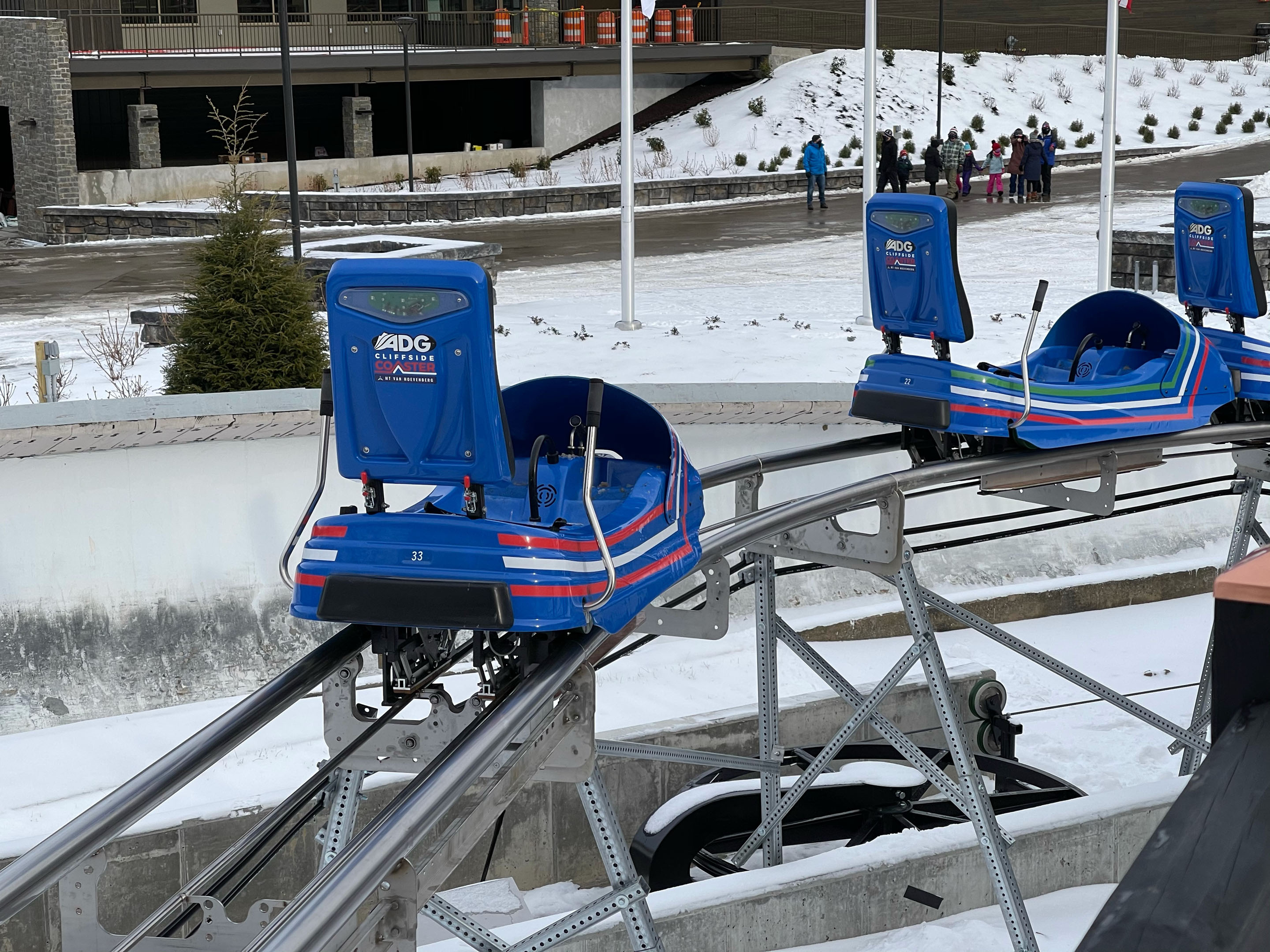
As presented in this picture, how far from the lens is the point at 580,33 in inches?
1359

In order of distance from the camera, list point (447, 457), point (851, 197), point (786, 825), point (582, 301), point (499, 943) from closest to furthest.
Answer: point (447, 457) < point (499, 943) < point (786, 825) < point (582, 301) < point (851, 197)

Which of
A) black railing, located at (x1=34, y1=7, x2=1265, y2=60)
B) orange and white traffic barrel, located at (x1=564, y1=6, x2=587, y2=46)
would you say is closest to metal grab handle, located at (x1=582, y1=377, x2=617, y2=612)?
black railing, located at (x1=34, y1=7, x2=1265, y2=60)

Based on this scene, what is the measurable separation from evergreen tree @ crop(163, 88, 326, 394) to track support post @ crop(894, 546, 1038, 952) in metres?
5.77

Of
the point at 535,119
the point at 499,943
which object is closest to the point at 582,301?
the point at 499,943

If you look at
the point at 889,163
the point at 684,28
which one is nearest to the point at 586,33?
the point at 684,28

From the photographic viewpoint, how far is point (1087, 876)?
22.7 ft

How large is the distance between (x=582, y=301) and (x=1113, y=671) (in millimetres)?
7818

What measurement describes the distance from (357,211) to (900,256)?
20678 millimetres

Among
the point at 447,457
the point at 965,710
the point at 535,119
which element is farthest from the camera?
the point at 535,119

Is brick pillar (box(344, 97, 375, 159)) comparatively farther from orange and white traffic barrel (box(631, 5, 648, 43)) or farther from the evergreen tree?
the evergreen tree

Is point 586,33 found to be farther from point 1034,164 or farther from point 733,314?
point 733,314

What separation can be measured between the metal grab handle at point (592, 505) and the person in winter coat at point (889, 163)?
72.3ft

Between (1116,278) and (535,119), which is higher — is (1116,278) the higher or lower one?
the lower one

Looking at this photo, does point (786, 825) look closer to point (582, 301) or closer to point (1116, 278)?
point (582, 301)
